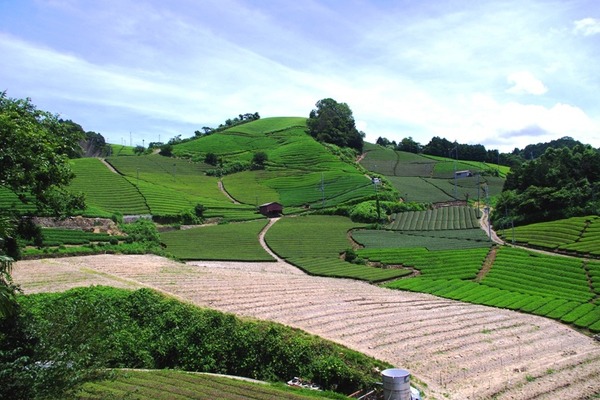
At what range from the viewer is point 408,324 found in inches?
1233

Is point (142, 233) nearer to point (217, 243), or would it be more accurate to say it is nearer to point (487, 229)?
point (217, 243)

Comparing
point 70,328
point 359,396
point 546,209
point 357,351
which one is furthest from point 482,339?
point 546,209

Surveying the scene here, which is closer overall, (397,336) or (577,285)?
(397,336)

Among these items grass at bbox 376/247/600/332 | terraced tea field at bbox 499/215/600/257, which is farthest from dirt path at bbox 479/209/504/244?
grass at bbox 376/247/600/332

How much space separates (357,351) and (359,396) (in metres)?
4.22

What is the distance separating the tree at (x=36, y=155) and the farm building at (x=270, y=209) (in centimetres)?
6986

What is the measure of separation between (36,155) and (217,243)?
4987 centimetres

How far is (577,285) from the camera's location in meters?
43.6

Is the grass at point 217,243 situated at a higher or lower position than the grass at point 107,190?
lower

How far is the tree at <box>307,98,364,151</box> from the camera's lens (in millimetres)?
159250

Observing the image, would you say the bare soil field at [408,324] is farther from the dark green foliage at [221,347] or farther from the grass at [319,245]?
the grass at [319,245]

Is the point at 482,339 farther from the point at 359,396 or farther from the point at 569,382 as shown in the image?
the point at 359,396

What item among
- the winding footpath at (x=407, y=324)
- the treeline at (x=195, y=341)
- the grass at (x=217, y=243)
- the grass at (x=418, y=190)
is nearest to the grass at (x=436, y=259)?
the winding footpath at (x=407, y=324)

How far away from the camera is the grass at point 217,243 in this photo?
194 feet
